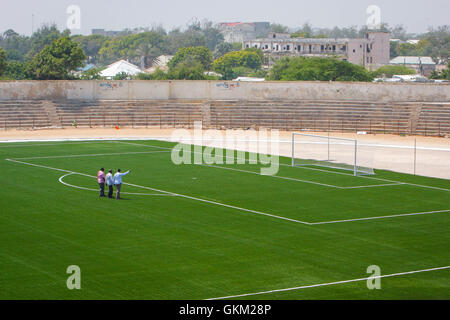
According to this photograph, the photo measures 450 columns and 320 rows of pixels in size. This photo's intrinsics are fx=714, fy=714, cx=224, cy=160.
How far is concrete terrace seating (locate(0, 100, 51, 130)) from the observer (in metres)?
76.4

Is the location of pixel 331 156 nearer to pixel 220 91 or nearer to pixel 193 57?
pixel 220 91

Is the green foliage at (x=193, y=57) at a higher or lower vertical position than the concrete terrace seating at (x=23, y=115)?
higher

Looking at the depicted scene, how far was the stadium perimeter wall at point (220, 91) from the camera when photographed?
8081 cm

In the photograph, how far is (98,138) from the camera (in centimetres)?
6812

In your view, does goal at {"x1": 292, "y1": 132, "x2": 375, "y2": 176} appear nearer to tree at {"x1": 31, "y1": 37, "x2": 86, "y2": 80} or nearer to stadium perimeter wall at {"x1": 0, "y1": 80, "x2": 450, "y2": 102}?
stadium perimeter wall at {"x1": 0, "y1": 80, "x2": 450, "y2": 102}

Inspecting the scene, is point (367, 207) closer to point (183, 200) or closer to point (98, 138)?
point (183, 200)

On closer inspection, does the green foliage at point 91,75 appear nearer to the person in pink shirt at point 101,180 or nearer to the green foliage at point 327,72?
the green foliage at point 327,72

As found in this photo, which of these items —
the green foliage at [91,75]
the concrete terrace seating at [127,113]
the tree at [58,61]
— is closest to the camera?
the concrete terrace seating at [127,113]

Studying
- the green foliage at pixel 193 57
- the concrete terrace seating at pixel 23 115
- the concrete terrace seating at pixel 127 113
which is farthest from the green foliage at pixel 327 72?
the green foliage at pixel 193 57

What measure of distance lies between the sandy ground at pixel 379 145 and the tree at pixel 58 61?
18.7 metres

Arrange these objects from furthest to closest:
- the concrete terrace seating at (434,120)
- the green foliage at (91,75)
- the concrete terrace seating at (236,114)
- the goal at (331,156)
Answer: the green foliage at (91,75) < the concrete terrace seating at (236,114) < the concrete terrace seating at (434,120) < the goal at (331,156)

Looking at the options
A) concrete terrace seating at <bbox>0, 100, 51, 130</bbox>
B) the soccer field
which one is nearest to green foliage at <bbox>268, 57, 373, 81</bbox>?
concrete terrace seating at <bbox>0, 100, 51, 130</bbox>

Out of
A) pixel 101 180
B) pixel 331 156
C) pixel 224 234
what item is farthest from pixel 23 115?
pixel 224 234
